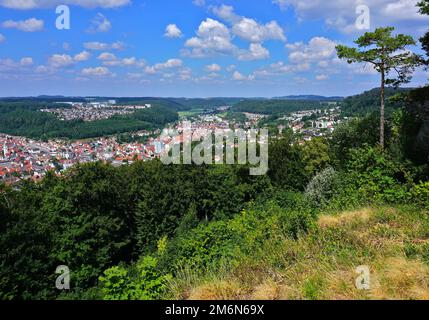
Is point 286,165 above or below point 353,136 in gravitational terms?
below

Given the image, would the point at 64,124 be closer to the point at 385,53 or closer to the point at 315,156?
the point at 315,156

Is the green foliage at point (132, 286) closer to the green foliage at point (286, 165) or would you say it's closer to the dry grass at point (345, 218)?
the dry grass at point (345, 218)

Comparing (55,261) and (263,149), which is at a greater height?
(263,149)

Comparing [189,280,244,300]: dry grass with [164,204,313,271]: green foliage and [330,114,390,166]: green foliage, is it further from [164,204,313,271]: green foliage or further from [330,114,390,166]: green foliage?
[330,114,390,166]: green foliage

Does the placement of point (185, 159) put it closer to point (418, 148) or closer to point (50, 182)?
point (50, 182)

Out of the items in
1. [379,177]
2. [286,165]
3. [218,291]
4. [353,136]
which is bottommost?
[286,165]

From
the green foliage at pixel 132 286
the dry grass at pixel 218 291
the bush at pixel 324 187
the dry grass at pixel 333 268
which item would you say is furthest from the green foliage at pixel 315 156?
the dry grass at pixel 218 291

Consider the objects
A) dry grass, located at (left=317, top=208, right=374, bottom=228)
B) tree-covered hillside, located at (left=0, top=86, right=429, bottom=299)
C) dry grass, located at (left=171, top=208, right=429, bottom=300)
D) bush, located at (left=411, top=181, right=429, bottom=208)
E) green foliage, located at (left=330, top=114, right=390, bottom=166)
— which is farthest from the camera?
green foliage, located at (left=330, top=114, right=390, bottom=166)

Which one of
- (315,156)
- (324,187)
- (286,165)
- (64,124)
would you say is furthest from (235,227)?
(64,124)

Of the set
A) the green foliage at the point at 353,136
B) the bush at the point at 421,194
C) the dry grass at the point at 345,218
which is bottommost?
the dry grass at the point at 345,218

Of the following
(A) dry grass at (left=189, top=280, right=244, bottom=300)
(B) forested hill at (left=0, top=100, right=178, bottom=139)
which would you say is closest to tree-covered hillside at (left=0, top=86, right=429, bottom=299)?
(A) dry grass at (left=189, top=280, right=244, bottom=300)
